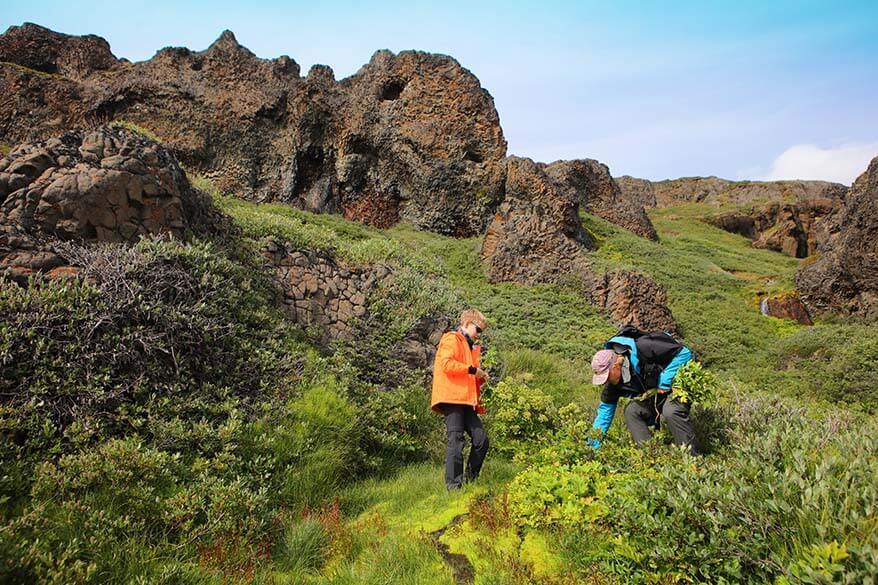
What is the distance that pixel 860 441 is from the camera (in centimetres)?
330

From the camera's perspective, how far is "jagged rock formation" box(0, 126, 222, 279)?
5.75 meters

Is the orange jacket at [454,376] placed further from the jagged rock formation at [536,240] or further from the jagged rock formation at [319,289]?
the jagged rock formation at [536,240]

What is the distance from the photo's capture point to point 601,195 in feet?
115

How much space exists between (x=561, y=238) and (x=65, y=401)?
17.7 metres

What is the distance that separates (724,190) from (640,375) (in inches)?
2835

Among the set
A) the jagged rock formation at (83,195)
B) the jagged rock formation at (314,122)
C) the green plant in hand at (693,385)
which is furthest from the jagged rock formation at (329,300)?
the jagged rock formation at (314,122)

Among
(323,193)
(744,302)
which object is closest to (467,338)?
(744,302)

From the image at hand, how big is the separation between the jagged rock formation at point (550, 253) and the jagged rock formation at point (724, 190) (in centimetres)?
2367

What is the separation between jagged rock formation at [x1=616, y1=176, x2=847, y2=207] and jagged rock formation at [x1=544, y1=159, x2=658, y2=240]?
826cm

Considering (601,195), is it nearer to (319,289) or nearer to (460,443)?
(319,289)

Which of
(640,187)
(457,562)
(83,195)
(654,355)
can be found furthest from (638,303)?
(640,187)

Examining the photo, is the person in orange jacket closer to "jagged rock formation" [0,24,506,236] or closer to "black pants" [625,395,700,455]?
"black pants" [625,395,700,455]

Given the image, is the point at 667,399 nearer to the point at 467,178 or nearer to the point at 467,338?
the point at 467,338

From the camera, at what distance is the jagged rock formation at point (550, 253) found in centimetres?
1577
